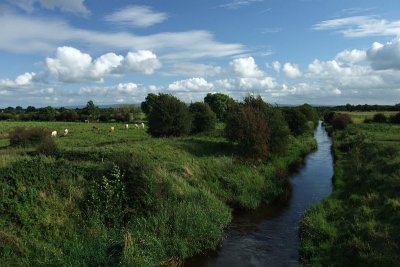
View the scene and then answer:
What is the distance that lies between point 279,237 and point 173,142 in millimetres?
20093

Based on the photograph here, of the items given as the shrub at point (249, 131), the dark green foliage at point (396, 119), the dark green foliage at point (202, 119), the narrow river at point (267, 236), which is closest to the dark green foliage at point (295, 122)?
the dark green foliage at point (202, 119)

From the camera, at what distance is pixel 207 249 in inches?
768

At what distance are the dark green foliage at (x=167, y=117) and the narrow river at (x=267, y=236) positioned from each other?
58.8ft

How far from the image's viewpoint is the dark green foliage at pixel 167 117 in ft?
156

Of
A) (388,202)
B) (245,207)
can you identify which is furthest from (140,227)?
(388,202)

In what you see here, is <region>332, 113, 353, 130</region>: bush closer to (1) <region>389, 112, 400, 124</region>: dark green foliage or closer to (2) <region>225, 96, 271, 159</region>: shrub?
(1) <region>389, 112, 400, 124</region>: dark green foliage

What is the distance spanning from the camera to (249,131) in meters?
38.6

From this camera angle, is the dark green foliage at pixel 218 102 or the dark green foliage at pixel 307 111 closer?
the dark green foliage at pixel 307 111

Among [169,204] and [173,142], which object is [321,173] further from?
[169,204]

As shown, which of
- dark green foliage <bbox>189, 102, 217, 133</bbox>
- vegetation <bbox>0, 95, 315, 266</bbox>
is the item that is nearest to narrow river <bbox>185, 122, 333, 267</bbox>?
vegetation <bbox>0, 95, 315, 266</bbox>

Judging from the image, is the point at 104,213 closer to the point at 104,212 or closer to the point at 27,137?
the point at 104,212

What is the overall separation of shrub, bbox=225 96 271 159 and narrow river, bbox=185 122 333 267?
5569 millimetres

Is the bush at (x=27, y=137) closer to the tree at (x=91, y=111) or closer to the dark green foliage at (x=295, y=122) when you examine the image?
the dark green foliage at (x=295, y=122)

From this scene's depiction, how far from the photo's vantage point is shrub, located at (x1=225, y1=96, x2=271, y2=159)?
3828 centimetres
